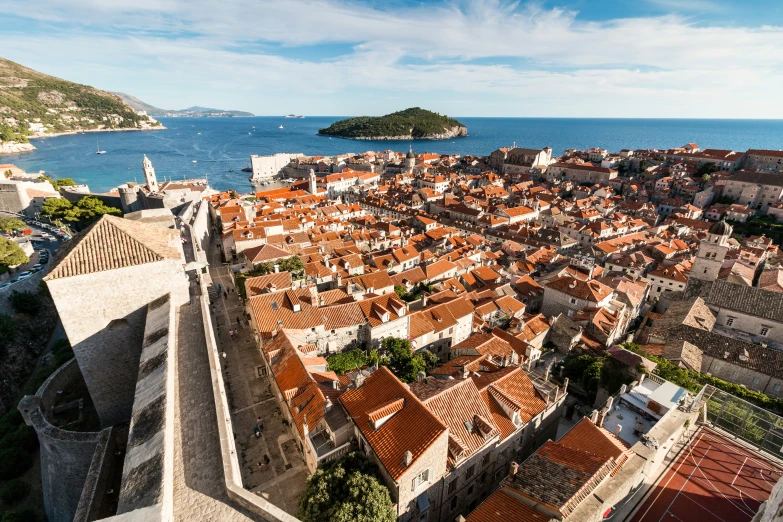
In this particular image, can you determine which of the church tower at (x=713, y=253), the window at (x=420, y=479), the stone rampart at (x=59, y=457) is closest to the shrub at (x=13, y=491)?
the stone rampart at (x=59, y=457)

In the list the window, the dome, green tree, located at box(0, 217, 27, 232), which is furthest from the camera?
green tree, located at box(0, 217, 27, 232)

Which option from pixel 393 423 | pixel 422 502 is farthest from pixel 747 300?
pixel 393 423

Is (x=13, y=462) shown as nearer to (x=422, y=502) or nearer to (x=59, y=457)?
(x=59, y=457)

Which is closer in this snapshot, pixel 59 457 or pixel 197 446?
pixel 197 446

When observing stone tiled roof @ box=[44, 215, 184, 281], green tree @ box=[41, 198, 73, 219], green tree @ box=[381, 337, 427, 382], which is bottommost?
green tree @ box=[381, 337, 427, 382]

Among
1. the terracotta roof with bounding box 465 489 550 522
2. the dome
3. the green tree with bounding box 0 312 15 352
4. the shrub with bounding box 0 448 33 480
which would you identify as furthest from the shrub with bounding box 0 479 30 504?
the dome

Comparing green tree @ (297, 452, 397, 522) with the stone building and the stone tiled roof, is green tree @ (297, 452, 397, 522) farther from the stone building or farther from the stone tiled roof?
the stone tiled roof

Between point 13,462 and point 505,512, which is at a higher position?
point 505,512

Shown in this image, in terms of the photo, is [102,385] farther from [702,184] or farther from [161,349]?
[702,184]
